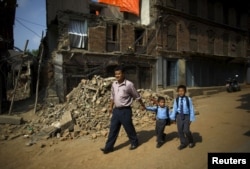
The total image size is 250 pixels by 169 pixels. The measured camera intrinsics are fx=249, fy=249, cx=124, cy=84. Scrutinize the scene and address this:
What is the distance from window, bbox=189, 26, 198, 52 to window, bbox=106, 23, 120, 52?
7.69 metres

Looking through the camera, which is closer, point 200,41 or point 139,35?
point 139,35

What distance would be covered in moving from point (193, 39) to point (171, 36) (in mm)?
2912

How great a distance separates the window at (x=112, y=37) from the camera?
54.6 ft

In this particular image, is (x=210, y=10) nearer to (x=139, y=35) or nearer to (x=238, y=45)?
(x=238, y=45)

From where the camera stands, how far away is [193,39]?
22.0 m

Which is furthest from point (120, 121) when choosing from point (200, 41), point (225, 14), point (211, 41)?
point (225, 14)

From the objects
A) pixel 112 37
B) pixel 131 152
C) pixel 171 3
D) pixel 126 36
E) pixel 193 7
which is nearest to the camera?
pixel 131 152

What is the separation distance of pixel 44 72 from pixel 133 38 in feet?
21.7

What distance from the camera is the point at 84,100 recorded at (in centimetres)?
1056

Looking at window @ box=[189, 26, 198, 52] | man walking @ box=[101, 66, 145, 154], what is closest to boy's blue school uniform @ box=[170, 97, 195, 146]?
man walking @ box=[101, 66, 145, 154]

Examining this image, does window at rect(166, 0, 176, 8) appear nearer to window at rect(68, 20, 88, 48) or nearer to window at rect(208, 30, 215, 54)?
window at rect(208, 30, 215, 54)

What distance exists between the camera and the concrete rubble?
27.4 ft

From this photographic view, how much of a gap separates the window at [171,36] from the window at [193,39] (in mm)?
2114

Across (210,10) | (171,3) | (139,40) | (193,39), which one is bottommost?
(139,40)
